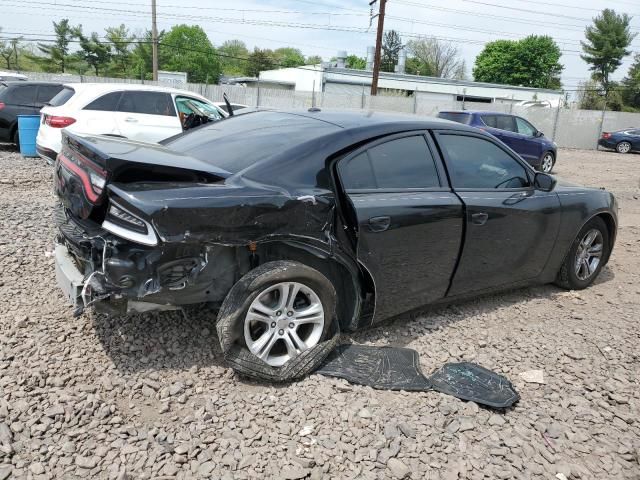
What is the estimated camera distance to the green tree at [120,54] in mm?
67062

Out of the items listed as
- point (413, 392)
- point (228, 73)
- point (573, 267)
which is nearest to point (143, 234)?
point (413, 392)

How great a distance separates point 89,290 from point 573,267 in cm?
403

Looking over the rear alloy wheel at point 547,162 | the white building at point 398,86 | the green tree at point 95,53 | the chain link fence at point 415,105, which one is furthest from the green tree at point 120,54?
the rear alloy wheel at point 547,162

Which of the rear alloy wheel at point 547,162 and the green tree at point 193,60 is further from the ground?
the green tree at point 193,60

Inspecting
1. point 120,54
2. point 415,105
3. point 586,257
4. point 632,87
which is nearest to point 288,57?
A: point 120,54

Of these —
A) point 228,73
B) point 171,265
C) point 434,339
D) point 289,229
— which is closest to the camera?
point 171,265

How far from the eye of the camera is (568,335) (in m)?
4.04

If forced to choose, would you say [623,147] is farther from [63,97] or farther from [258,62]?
[258,62]

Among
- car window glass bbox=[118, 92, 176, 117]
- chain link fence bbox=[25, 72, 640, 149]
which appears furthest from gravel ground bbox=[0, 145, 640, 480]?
chain link fence bbox=[25, 72, 640, 149]

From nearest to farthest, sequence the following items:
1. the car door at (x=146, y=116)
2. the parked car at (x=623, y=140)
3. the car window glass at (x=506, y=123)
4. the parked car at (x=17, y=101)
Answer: the car door at (x=146, y=116), the parked car at (x=17, y=101), the car window glass at (x=506, y=123), the parked car at (x=623, y=140)

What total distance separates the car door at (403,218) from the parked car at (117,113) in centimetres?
646

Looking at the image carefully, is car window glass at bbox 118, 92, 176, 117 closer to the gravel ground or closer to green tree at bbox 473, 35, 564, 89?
the gravel ground

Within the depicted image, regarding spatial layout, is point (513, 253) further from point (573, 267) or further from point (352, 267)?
point (352, 267)

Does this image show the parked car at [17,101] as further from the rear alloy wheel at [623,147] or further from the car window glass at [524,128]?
the rear alloy wheel at [623,147]
